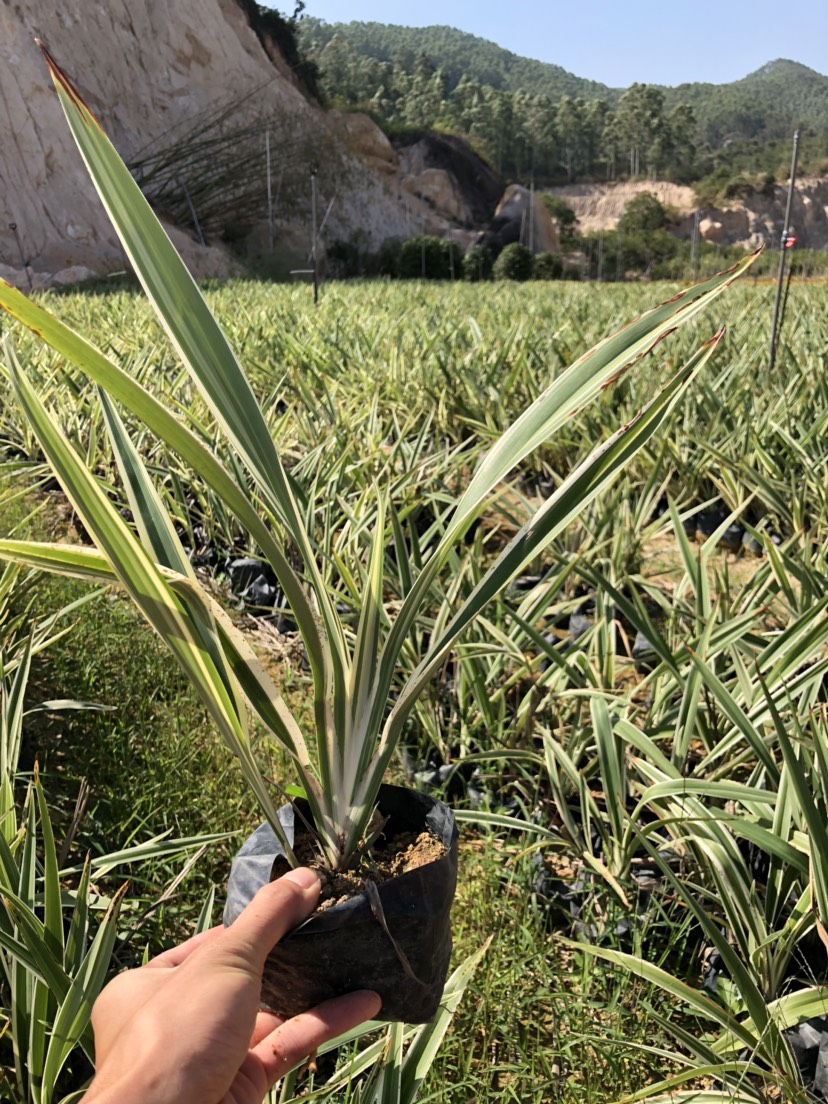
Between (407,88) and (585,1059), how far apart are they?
60.7 meters

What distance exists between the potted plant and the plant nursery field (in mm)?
222

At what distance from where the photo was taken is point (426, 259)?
18.1 m

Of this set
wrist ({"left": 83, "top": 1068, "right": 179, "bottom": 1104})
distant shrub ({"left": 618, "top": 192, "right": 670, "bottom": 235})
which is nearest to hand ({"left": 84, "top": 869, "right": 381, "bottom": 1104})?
wrist ({"left": 83, "top": 1068, "right": 179, "bottom": 1104})

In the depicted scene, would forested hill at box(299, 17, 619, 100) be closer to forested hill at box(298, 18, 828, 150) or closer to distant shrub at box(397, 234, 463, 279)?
forested hill at box(298, 18, 828, 150)

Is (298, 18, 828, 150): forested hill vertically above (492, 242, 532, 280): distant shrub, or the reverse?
(298, 18, 828, 150): forested hill

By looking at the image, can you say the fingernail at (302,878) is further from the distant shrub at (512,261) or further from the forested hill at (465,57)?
the forested hill at (465,57)

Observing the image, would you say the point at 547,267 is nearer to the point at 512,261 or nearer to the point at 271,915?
the point at 512,261

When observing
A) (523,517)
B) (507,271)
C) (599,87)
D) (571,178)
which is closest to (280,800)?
(523,517)

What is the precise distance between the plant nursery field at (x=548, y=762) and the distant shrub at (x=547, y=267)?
60.3ft

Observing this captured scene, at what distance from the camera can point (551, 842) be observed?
3.51 feet

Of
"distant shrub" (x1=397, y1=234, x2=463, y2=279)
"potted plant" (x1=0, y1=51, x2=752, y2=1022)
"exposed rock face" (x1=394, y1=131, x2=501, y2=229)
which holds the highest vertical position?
"exposed rock face" (x1=394, y1=131, x2=501, y2=229)

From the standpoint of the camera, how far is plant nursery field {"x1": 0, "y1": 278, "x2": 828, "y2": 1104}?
2.85 feet

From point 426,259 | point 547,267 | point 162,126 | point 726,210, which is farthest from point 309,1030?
point 726,210

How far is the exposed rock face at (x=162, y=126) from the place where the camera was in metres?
12.0
